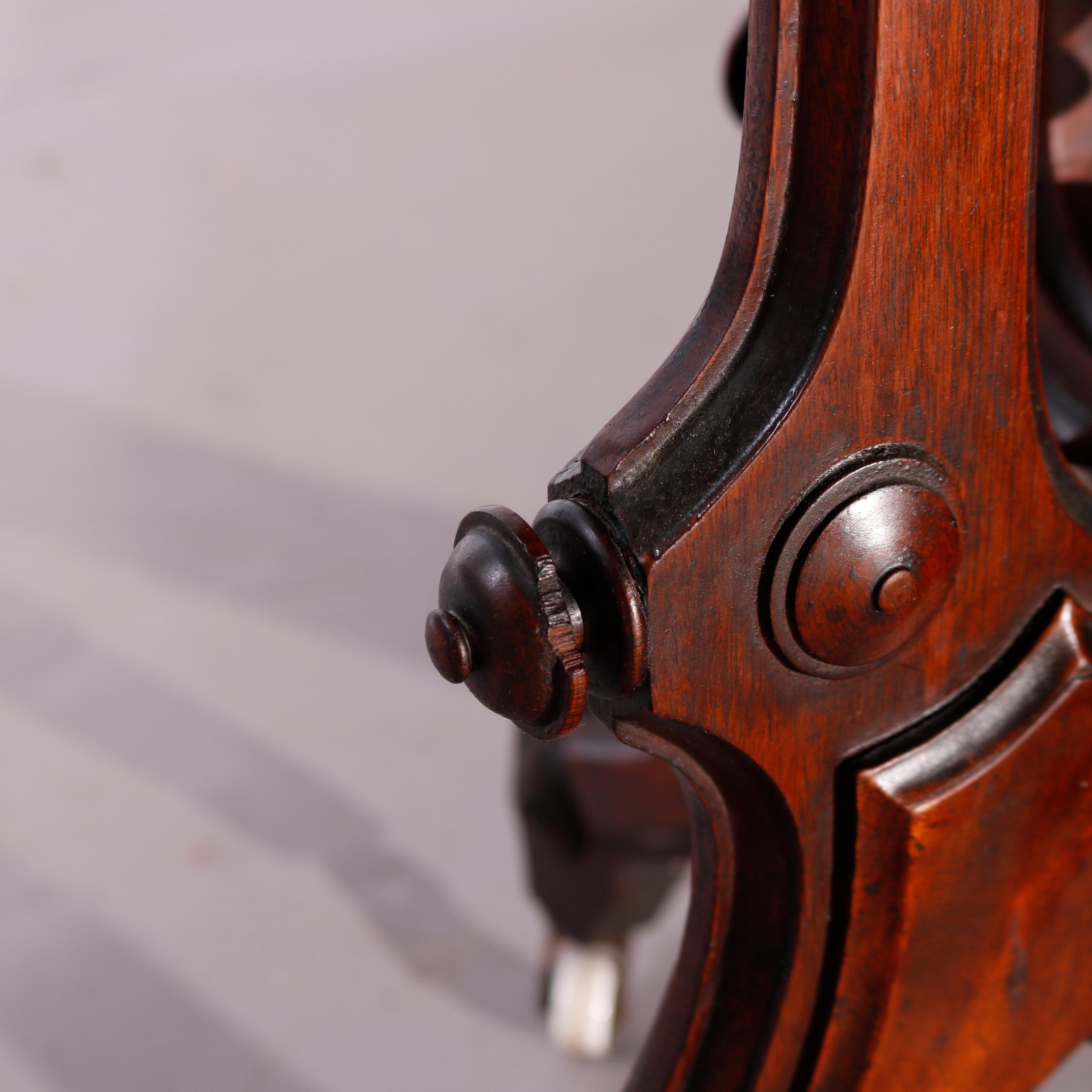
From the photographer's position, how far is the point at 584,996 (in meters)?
0.99

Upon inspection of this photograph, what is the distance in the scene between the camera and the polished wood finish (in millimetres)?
304

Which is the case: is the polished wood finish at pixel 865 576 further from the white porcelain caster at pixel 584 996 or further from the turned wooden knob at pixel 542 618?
the white porcelain caster at pixel 584 996

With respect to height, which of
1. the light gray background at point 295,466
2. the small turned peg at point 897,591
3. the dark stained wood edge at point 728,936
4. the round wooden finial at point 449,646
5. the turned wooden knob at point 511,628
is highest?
the small turned peg at point 897,591

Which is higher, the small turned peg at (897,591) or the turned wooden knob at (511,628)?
the small turned peg at (897,591)

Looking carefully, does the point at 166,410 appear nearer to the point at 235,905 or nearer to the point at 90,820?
the point at 90,820

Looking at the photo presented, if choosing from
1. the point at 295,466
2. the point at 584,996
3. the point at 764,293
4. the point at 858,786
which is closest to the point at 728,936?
the point at 858,786

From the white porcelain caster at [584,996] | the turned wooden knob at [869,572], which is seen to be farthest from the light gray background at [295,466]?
the turned wooden knob at [869,572]

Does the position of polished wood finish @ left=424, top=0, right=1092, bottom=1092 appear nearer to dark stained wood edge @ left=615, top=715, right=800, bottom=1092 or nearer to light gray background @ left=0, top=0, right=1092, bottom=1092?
dark stained wood edge @ left=615, top=715, right=800, bottom=1092

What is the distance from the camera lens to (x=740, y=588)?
1.04 feet

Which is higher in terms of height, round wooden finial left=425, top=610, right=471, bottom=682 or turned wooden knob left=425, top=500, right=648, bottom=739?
turned wooden knob left=425, top=500, right=648, bottom=739

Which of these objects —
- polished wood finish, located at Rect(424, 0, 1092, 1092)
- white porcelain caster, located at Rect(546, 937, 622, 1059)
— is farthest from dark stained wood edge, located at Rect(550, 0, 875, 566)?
white porcelain caster, located at Rect(546, 937, 622, 1059)

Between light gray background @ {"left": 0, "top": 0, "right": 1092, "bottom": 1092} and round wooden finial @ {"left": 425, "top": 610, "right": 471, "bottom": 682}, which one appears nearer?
round wooden finial @ {"left": 425, "top": 610, "right": 471, "bottom": 682}

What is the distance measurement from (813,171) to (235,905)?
954 mm

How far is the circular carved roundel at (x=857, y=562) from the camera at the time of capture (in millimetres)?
318
